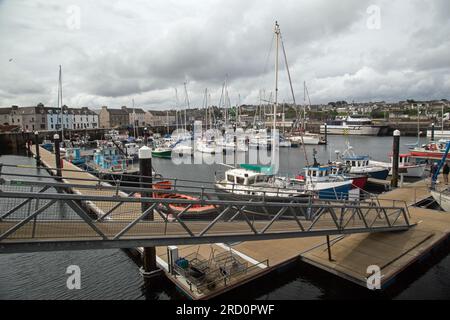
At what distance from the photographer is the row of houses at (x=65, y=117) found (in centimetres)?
11094

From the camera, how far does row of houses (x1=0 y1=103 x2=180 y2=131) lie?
11094 centimetres

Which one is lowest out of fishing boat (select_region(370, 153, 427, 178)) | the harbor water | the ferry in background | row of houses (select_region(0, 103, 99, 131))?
the harbor water

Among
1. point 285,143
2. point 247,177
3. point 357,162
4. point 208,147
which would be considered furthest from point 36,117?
point 357,162

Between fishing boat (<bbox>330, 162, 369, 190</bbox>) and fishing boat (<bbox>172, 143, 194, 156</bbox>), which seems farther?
fishing boat (<bbox>172, 143, 194, 156</bbox>)

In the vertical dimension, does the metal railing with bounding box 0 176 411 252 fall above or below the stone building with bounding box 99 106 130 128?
below

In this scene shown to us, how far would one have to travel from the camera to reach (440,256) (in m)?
14.9

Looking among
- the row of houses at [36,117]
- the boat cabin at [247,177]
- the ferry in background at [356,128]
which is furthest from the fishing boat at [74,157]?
the ferry in background at [356,128]

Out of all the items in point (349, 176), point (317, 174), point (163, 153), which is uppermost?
point (317, 174)

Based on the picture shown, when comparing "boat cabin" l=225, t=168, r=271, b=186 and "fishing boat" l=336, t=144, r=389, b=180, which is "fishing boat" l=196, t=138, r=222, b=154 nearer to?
"fishing boat" l=336, t=144, r=389, b=180

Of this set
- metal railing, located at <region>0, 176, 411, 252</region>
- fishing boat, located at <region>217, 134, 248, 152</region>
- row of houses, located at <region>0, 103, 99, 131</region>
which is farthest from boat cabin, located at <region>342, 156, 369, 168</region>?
row of houses, located at <region>0, 103, 99, 131</region>

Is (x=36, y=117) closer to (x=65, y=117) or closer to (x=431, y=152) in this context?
(x=65, y=117)

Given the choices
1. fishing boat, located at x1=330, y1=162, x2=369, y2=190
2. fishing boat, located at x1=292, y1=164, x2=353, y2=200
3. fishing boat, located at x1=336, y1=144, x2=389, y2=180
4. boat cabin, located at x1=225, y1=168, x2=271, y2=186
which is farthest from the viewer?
fishing boat, located at x1=336, y1=144, x2=389, y2=180

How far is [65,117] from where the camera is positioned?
11750 centimetres

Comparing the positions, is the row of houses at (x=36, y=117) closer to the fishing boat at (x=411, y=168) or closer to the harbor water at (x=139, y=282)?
the harbor water at (x=139, y=282)
